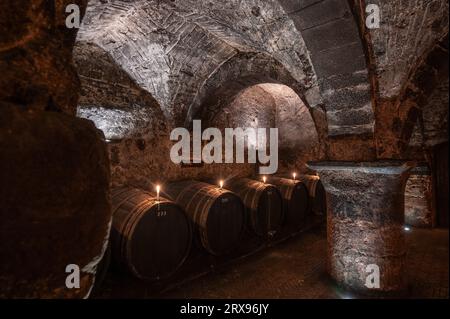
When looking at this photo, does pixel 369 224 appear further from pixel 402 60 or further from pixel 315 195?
pixel 315 195

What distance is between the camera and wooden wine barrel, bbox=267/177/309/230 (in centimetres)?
522

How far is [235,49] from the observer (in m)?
4.27

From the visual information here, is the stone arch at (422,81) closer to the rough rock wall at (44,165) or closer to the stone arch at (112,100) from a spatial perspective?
the rough rock wall at (44,165)

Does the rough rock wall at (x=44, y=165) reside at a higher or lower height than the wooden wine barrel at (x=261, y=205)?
higher

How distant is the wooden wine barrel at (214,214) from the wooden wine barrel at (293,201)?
1.44 meters

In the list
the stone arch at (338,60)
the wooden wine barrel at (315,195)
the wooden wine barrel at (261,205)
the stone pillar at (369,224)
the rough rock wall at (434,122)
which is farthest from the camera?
the rough rock wall at (434,122)

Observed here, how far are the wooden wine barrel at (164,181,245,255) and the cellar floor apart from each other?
0.46 metres

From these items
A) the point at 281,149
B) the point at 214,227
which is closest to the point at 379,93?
the point at 214,227

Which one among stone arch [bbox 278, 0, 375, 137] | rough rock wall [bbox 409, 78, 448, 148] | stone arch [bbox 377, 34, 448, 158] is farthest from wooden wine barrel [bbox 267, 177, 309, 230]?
rough rock wall [bbox 409, 78, 448, 148]

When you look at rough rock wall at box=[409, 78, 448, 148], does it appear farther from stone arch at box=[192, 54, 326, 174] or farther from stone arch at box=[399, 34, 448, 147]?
stone arch at box=[399, 34, 448, 147]

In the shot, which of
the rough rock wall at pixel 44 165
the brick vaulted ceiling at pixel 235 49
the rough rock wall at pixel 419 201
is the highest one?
the brick vaulted ceiling at pixel 235 49

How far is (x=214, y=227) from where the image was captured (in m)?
3.76

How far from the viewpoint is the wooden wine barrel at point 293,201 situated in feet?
17.1

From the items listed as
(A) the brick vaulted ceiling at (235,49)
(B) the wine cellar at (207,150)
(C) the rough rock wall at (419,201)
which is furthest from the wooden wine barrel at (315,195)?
(A) the brick vaulted ceiling at (235,49)
